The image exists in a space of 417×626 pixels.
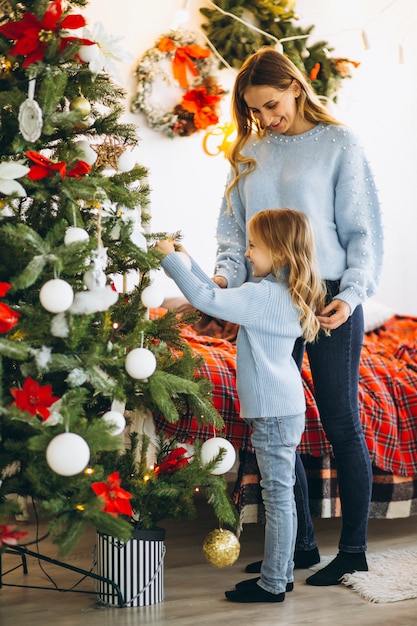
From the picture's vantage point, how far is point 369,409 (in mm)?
2588

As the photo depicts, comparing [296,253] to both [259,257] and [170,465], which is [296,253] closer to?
[259,257]

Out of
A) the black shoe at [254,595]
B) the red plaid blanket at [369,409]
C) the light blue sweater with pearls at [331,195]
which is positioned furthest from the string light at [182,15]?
the black shoe at [254,595]

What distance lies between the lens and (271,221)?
2031 mm

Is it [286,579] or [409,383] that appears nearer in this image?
[286,579]

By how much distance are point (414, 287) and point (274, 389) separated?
2809 mm

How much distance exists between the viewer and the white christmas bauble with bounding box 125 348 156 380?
1735mm

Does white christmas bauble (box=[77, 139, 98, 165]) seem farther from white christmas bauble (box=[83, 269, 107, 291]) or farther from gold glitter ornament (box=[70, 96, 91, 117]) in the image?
white christmas bauble (box=[83, 269, 107, 291])

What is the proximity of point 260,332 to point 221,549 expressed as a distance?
527 mm

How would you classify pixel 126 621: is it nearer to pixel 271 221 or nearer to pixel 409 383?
pixel 271 221

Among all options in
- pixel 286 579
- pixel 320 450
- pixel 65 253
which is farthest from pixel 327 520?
pixel 65 253

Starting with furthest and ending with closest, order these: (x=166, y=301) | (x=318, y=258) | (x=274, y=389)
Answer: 1. (x=166, y=301)
2. (x=318, y=258)
3. (x=274, y=389)

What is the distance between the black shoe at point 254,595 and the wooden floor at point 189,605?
2cm

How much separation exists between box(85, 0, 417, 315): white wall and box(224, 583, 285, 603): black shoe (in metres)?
2.12

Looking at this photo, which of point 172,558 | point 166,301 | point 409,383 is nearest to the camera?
point 172,558
